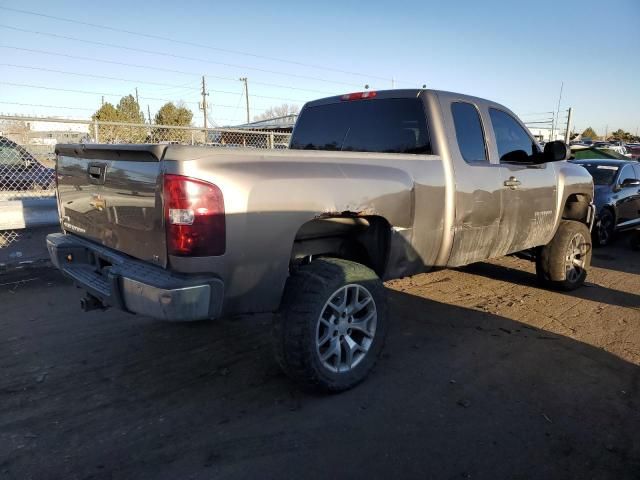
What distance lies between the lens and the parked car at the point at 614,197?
9.34 m

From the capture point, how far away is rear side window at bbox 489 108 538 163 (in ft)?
15.7

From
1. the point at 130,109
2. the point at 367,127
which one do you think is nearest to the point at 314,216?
the point at 367,127

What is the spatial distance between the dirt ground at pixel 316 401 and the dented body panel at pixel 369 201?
2.40 feet

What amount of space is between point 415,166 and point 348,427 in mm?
1947

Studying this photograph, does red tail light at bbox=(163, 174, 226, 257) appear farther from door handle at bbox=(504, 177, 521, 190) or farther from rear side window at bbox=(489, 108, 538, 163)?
rear side window at bbox=(489, 108, 538, 163)

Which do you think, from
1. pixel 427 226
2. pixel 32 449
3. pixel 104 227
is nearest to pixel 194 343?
pixel 104 227

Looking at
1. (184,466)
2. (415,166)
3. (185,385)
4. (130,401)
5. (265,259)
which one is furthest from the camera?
(415,166)

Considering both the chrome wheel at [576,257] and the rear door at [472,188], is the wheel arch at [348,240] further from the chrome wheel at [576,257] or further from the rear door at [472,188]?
the chrome wheel at [576,257]

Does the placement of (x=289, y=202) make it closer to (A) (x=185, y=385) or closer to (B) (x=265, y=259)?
(B) (x=265, y=259)

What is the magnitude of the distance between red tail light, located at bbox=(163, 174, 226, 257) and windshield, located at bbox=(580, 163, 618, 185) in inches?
371

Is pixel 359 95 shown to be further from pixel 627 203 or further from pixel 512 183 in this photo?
pixel 627 203

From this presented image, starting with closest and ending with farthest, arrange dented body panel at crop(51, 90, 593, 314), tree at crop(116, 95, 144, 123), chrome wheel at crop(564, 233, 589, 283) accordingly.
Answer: dented body panel at crop(51, 90, 593, 314) → chrome wheel at crop(564, 233, 589, 283) → tree at crop(116, 95, 144, 123)

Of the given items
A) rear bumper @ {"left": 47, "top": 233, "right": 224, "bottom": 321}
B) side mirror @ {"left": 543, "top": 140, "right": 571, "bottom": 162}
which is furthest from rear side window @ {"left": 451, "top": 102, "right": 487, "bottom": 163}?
rear bumper @ {"left": 47, "top": 233, "right": 224, "bottom": 321}

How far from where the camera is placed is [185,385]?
11.4ft
